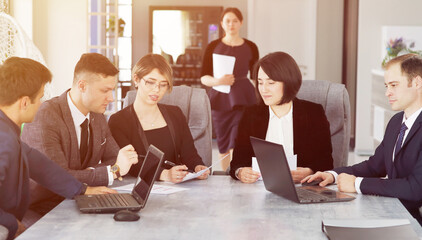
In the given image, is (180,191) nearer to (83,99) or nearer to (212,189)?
(212,189)

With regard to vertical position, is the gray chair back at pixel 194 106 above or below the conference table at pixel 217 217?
above

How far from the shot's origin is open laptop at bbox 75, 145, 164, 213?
7.23 feet

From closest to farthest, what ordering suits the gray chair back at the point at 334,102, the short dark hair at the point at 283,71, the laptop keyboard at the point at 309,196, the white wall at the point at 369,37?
the laptop keyboard at the point at 309,196, the short dark hair at the point at 283,71, the gray chair back at the point at 334,102, the white wall at the point at 369,37

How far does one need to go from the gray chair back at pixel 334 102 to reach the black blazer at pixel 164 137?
727 millimetres

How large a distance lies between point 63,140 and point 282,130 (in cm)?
111

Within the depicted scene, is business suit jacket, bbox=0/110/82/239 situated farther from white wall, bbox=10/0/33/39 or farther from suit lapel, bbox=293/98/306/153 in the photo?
white wall, bbox=10/0/33/39

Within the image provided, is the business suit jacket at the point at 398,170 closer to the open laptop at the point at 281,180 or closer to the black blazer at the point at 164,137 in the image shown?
the open laptop at the point at 281,180

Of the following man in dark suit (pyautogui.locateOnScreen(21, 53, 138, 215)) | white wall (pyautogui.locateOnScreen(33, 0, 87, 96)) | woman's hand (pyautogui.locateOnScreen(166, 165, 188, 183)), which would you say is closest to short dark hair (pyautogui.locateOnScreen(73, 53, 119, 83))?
man in dark suit (pyautogui.locateOnScreen(21, 53, 138, 215))

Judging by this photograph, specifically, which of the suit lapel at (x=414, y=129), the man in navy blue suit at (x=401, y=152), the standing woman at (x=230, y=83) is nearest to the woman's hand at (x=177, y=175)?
the man in navy blue suit at (x=401, y=152)

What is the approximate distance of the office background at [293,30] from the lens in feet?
24.0

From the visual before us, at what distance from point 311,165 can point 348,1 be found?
529 cm

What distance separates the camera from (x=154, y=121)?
3264 millimetres

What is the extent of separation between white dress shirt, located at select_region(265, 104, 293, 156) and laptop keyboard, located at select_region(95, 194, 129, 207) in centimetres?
106

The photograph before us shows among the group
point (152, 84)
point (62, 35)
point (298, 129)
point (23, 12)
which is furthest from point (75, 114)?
point (62, 35)
